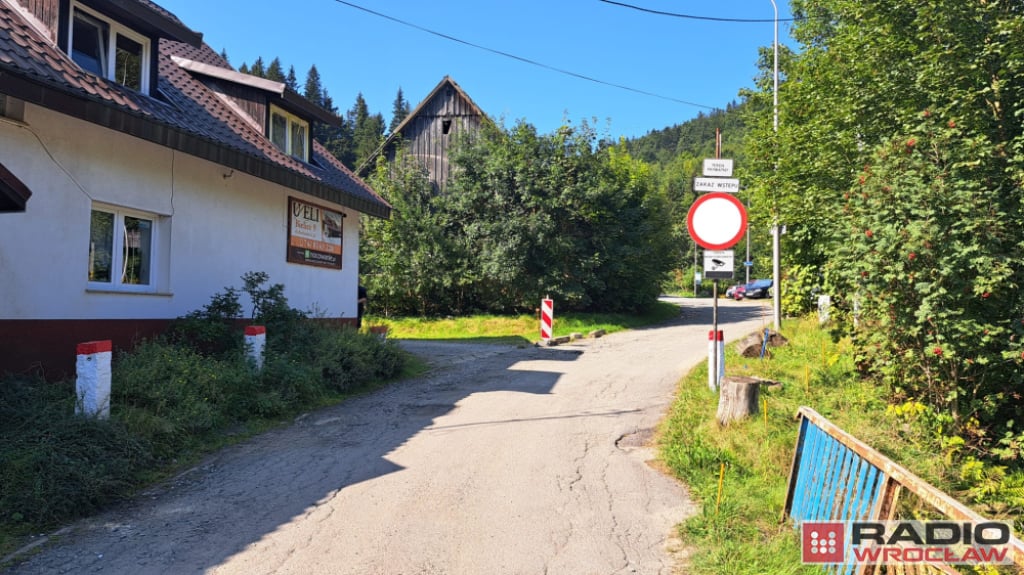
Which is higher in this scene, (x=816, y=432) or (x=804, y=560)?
(x=816, y=432)

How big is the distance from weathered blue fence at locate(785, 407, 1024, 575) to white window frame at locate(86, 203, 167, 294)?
8.52 meters

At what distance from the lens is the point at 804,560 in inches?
155

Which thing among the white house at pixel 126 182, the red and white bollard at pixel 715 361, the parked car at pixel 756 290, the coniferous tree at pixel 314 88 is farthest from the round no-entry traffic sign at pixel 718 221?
the coniferous tree at pixel 314 88

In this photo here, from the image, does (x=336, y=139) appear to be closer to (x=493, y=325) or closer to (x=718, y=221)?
(x=493, y=325)

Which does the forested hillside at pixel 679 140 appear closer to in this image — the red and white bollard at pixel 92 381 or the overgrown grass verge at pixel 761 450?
the overgrown grass verge at pixel 761 450

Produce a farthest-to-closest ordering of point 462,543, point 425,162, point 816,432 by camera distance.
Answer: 1. point 425,162
2. point 816,432
3. point 462,543

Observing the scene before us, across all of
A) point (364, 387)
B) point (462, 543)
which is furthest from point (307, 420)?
point (462, 543)

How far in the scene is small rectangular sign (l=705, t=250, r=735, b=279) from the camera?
27.7ft

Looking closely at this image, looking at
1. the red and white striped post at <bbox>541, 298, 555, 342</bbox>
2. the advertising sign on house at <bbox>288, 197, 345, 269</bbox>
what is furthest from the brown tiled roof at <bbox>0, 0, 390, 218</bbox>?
the red and white striped post at <bbox>541, 298, 555, 342</bbox>

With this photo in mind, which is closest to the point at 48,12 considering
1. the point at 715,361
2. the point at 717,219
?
the point at 717,219

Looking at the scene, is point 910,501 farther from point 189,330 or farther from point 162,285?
point 162,285

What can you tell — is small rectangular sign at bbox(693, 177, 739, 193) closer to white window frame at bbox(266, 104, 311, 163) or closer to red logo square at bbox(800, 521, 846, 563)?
red logo square at bbox(800, 521, 846, 563)

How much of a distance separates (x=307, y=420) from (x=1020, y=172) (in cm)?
911

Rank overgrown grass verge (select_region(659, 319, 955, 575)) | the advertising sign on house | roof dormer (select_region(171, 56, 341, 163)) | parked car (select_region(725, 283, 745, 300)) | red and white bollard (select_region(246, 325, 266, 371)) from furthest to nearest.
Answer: parked car (select_region(725, 283, 745, 300)) → the advertising sign on house → roof dormer (select_region(171, 56, 341, 163)) → red and white bollard (select_region(246, 325, 266, 371)) → overgrown grass verge (select_region(659, 319, 955, 575))
